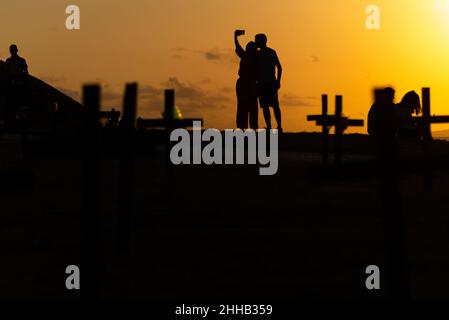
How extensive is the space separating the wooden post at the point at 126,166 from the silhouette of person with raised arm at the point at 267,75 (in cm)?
1287

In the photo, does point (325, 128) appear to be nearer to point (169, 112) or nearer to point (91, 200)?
point (169, 112)

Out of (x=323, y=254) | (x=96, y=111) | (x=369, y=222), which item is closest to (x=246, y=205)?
(x=369, y=222)

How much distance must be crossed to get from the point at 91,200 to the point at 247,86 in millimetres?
17986

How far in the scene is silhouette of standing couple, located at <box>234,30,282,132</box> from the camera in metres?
26.7

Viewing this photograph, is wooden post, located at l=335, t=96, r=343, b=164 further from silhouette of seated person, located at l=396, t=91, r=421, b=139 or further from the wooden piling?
silhouette of seated person, located at l=396, t=91, r=421, b=139

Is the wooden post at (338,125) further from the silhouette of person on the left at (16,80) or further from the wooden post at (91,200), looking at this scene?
the wooden post at (91,200)

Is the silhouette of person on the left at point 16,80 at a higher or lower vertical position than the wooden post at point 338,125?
higher

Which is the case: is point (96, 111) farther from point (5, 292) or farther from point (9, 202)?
point (9, 202)

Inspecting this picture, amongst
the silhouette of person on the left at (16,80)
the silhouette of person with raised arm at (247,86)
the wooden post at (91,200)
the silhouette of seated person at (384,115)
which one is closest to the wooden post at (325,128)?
the silhouette of person with raised arm at (247,86)

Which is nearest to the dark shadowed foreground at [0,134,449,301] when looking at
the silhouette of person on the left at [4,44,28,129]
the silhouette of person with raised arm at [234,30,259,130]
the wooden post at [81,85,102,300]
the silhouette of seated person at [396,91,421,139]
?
the wooden post at [81,85,102,300]

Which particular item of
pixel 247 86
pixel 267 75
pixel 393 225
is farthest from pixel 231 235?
pixel 247 86

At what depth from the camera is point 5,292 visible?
10695 millimetres

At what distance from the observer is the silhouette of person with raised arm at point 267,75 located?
87.2 feet

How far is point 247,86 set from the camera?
28.0 metres
